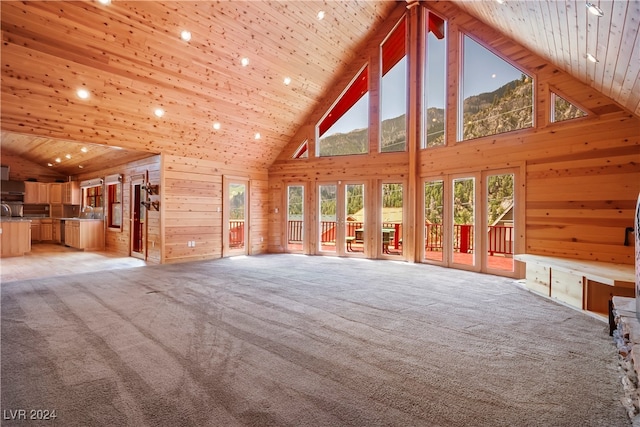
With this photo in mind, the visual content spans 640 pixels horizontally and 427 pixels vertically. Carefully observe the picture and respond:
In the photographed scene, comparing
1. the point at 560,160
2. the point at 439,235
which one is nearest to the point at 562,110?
the point at 560,160

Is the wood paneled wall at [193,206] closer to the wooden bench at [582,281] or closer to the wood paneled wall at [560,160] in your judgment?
the wood paneled wall at [560,160]

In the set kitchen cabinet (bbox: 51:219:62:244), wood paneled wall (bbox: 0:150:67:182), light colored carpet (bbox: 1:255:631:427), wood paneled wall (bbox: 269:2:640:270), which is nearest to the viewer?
light colored carpet (bbox: 1:255:631:427)

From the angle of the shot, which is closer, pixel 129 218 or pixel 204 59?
pixel 204 59

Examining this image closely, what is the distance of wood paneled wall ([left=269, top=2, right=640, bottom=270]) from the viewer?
15.5 ft

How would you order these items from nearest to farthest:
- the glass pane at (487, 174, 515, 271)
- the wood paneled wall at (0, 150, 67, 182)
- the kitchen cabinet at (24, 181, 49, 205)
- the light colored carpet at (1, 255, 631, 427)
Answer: the light colored carpet at (1, 255, 631, 427) < the glass pane at (487, 174, 515, 271) < the wood paneled wall at (0, 150, 67, 182) < the kitchen cabinet at (24, 181, 49, 205)

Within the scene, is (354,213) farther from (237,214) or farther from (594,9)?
(594,9)

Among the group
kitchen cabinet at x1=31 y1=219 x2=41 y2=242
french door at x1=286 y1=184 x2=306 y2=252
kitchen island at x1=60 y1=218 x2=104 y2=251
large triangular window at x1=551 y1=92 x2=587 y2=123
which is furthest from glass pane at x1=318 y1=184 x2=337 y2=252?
kitchen cabinet at x1=31 y1=219 x2=41 y2=242

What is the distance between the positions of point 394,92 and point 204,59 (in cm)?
472

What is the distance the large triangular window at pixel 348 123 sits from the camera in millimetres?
8375

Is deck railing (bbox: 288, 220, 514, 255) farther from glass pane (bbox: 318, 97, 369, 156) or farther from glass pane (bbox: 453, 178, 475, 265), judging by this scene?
glass pane (bbox: 318, 97, 369, 156)

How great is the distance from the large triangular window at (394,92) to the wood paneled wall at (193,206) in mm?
4038

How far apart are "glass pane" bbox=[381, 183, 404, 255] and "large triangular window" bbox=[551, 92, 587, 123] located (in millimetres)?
3359

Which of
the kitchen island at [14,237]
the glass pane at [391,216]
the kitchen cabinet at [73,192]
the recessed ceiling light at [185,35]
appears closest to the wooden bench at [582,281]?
the glass pane at [391,216]

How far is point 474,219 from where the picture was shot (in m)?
6.55
